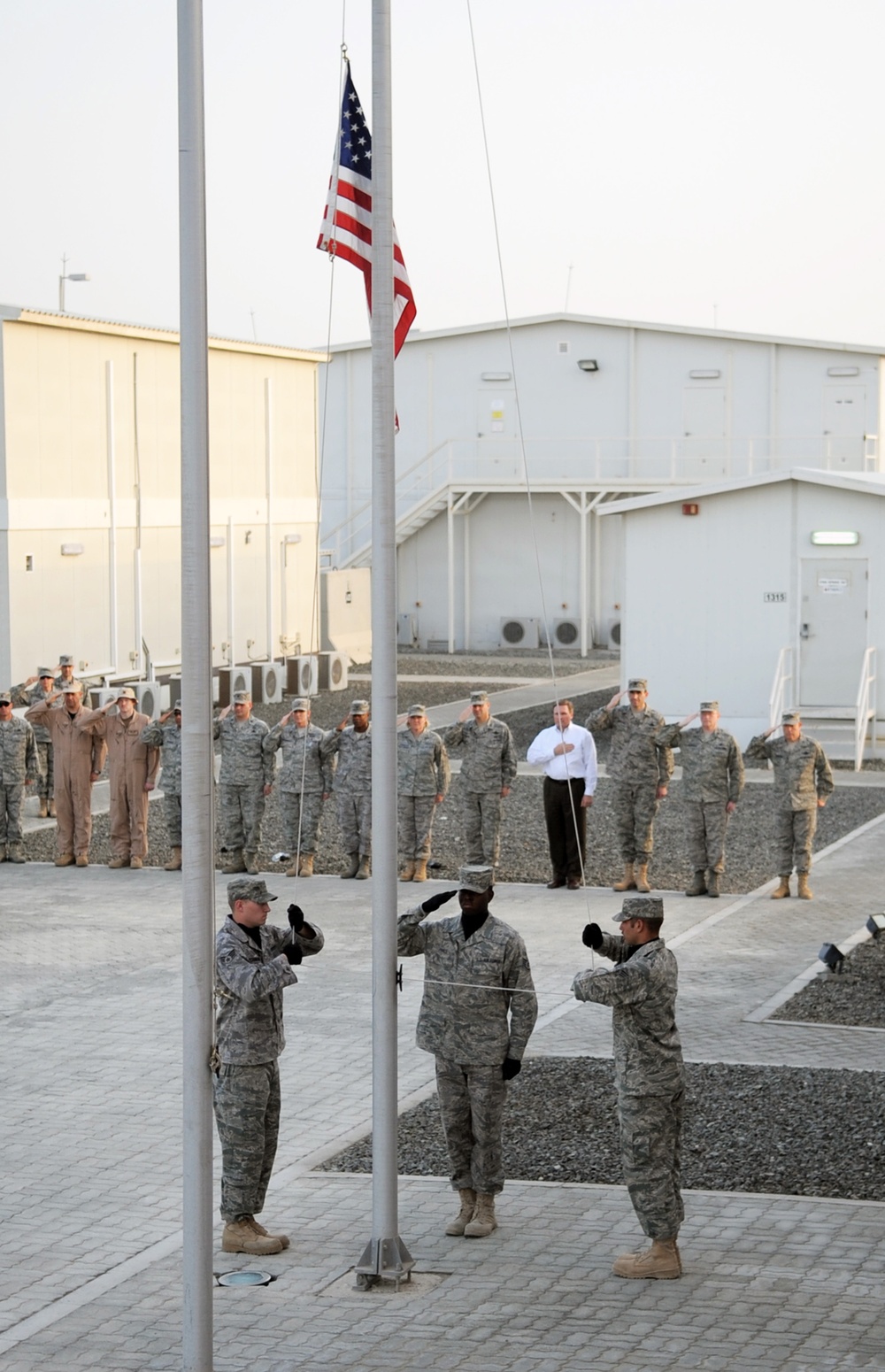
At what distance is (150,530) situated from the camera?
3306 cm

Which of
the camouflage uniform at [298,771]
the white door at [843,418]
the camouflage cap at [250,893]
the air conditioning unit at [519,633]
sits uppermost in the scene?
the white door at [843,418]

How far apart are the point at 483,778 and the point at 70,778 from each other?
13.9 feet

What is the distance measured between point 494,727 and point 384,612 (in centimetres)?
1003

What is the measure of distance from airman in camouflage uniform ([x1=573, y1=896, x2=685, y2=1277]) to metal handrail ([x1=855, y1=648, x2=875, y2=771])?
17.9m

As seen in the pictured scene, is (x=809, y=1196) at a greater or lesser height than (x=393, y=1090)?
lesser

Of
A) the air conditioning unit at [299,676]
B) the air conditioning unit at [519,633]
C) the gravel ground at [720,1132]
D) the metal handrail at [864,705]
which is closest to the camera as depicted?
the gravel ground at [720,1132]

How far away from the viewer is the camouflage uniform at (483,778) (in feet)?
60.3

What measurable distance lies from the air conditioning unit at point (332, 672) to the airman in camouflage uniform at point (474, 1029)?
28363mm

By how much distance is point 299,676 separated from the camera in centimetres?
3581

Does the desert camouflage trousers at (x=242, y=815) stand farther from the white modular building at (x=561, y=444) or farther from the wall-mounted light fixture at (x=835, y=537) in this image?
the white modular building at (x=561, y=444)

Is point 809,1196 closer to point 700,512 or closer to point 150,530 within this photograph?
point 700,512

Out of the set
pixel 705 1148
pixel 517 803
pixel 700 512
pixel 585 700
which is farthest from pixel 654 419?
pixel 705 1148

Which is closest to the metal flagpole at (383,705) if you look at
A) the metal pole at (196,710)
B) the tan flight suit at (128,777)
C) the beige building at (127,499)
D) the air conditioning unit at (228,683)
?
the metal pole at (196,710)

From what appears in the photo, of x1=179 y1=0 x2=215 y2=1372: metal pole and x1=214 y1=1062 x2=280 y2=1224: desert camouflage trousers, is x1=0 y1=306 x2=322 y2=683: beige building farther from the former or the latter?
x1=179 y1=0 x2=215 y2=1372: metal pole
